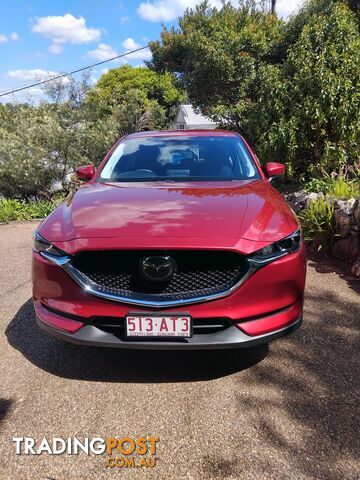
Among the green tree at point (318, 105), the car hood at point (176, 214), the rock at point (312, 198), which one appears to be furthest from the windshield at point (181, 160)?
the green tree at point (318, 105)

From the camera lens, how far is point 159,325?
2357 millimetres

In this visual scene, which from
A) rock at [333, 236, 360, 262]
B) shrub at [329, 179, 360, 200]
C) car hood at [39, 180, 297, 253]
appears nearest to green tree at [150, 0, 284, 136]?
shrub at [329, 179, 360, 200]

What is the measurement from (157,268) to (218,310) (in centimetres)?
42

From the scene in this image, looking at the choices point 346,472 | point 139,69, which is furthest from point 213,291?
point 139,69

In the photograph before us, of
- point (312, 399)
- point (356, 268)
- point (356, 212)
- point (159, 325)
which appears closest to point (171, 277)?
point (159, 325)

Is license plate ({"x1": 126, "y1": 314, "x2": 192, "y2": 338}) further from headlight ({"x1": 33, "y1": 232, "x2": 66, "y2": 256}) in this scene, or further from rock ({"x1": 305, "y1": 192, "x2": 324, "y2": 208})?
rock ({"x1": 305, "y1": 192, "x2": 324, "y2": 208})

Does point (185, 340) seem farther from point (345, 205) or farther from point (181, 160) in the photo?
point (345, 205)

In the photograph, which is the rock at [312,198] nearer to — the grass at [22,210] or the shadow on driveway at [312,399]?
the shadow on driveway at [312,399]

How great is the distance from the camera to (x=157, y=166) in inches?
153

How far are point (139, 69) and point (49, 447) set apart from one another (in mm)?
39726

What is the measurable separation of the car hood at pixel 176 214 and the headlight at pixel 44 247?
4cm

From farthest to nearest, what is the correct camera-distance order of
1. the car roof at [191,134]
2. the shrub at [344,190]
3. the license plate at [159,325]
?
the shrub at [344,190]
the car roof at [191,134]
the license plate at [159,325]

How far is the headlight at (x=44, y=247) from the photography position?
8.22 ft

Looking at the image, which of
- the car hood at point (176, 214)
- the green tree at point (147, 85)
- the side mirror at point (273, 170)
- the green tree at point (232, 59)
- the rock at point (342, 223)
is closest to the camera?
the car hood at point (176, 214)
